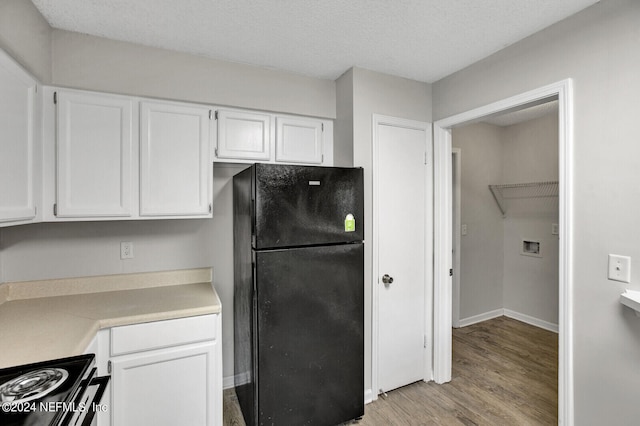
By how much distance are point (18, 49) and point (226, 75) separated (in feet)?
3.47

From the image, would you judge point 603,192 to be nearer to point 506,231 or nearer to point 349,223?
point 349,223

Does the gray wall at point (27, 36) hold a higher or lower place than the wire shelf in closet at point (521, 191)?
higher

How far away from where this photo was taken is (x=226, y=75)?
2.16 meters

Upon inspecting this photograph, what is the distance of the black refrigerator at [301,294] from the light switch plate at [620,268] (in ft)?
4.14

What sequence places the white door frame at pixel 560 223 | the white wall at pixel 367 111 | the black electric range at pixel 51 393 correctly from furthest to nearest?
the white wall at pixel 367 111 → the white door frame at pixel 560 223 → the black electric range at pixel 51 393

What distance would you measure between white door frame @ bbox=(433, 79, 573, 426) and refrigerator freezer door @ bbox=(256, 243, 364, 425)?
2.84 feet

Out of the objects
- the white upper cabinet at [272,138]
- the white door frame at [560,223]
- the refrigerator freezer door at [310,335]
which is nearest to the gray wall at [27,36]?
the white upper cabinet at [272,138]

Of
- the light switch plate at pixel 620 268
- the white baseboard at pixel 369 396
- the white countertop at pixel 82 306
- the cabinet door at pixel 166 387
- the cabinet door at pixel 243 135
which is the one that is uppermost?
the cabinet door at pixel 243 135

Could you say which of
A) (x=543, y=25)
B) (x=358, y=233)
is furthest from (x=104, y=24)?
(x=543, y=25)

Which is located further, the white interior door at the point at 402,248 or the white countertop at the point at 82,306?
the white interior door at the point at 402,248

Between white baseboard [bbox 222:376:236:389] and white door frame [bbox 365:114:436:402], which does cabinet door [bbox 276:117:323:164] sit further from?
white baseboard [bbox 222:376:236:389]

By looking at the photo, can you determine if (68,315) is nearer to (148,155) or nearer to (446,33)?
(148,155)

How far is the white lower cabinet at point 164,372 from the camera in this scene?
1565mm

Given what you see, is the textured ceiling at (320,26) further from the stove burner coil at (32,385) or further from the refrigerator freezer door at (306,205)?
the stove burner coil at (32,385)
